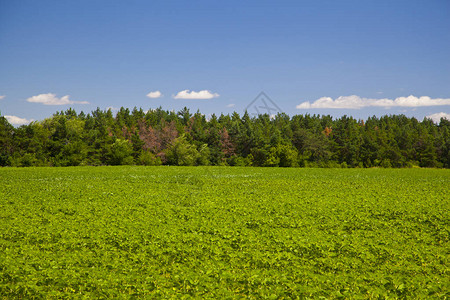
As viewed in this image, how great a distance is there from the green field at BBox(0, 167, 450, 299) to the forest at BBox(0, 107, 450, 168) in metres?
50.7

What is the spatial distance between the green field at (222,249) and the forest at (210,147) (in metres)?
50.7

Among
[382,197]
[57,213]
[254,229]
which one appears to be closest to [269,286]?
[254,229]

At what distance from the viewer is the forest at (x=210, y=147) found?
66000mm

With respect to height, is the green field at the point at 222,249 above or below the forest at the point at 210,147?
below

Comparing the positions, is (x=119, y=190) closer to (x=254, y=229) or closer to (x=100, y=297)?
(x=254, y=229)

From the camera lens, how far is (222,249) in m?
12.3

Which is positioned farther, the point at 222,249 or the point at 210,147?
the point at 210,147

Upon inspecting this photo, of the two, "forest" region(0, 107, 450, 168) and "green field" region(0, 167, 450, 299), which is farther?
"forest" region(0, 107, 450, 168)

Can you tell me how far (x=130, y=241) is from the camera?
508 inches

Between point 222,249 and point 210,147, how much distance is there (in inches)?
2909

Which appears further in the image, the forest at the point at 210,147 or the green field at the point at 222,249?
the forest at the point at 210,147

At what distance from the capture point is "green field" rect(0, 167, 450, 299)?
29.9 ft

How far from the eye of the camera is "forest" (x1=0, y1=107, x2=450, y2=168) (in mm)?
66000

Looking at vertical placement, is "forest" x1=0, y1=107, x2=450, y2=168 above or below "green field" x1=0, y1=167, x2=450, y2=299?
above
